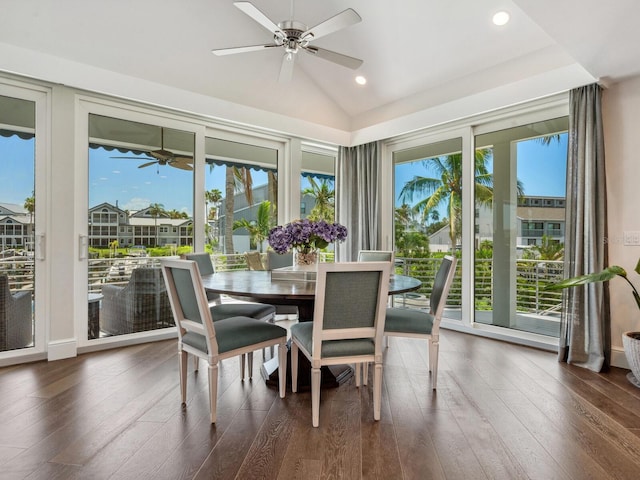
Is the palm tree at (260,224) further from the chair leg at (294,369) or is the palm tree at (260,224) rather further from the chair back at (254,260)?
the chair leg at (294,369)

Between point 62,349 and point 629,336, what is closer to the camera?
point 629,336

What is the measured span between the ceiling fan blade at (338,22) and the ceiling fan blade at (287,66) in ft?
1.10

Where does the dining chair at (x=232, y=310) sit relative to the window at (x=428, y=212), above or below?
below

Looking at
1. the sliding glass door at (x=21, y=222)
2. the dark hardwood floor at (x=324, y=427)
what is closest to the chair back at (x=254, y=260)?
the dark hardwood floor at (x=324, y=427)

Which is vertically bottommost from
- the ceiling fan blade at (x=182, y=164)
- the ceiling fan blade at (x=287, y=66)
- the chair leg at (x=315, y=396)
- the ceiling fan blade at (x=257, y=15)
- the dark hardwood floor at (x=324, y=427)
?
the dark hardwood floor at (x=324, y=427)

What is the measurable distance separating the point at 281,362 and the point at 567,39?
2.89 m

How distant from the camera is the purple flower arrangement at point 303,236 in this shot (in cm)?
275

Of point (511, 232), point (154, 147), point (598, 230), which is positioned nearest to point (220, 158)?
point (154, 147)

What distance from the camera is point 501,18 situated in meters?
3.26

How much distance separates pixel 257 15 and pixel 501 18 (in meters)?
2.20

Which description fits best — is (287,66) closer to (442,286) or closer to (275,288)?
(275,288)

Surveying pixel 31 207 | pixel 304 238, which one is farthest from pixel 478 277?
pixel 31 207

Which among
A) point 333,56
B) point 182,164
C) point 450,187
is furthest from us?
point 450,187

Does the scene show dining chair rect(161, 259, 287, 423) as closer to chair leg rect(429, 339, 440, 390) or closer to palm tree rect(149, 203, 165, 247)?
chair leg rect(429, 339, 440, 390)
